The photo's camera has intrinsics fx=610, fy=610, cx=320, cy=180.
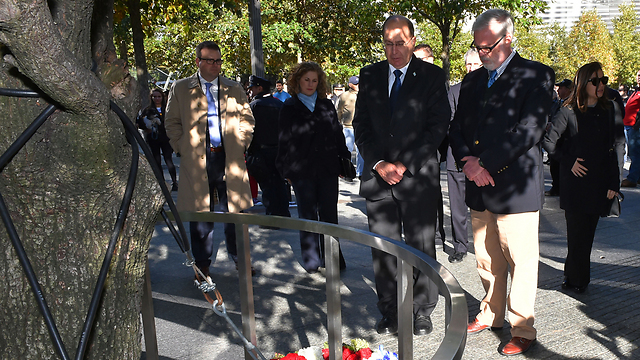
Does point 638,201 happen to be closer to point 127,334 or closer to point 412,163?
point 412,163

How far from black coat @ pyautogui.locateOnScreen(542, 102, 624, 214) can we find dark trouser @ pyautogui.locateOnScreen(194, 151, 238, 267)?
2850mm

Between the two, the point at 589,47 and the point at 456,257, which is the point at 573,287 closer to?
the point at 456,257

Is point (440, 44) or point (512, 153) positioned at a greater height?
point (440, 44)

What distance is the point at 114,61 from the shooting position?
6.79 ft

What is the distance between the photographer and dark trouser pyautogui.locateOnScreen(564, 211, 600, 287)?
15.8ft

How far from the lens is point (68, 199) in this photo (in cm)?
185

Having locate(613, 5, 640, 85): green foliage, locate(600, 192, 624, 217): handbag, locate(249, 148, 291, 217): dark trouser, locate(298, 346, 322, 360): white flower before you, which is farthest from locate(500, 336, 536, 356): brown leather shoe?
locate(613, 5, 640, 85): green foliage

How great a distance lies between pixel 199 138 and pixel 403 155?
206 cm

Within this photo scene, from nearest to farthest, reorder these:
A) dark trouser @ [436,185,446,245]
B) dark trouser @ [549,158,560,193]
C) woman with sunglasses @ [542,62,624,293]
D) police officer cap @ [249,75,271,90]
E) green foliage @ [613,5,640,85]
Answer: woman with sunglasses @ [542,62,624,293] < dark trouser @ [436,185,446,245] < police officer cap @ [249,75,271,90] < dark trouser @ [549,158,560,193] < green foliage @ [613,5,640,85]

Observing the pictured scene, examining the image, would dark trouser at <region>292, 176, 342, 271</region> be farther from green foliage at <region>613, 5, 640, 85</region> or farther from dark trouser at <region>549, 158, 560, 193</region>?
green foliage at <region>613, 5, 640, 85</region>

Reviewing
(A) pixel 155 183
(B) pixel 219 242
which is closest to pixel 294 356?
(A) pixel 155 183

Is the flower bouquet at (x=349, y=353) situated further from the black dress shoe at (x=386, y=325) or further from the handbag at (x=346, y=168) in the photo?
the handbag at (x=346, y=168)

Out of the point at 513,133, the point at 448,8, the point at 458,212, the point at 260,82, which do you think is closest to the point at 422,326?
the point at 513,133

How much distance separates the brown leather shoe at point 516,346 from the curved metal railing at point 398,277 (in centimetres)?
129
